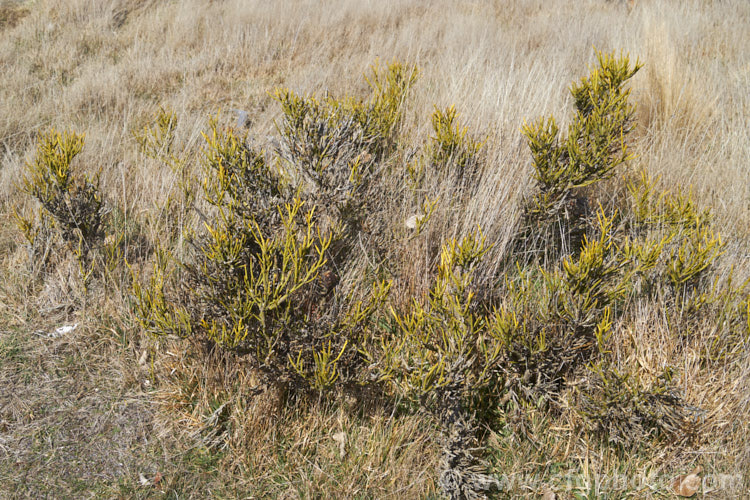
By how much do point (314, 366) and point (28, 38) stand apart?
6.76 m

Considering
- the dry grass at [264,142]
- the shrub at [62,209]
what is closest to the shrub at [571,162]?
the dry grass at [264,142]

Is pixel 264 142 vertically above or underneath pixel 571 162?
underneath

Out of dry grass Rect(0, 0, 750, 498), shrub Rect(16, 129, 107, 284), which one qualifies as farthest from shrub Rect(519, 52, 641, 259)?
shrub Rect(16, 129, 107, 284)

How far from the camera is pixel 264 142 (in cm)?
398

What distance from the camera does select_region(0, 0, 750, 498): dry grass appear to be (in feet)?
7.02

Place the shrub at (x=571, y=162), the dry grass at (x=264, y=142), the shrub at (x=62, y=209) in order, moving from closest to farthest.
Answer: the dry grass at (x=264, y=142)
the shrub at (x=571, y=162)
the shrub at (x=62, y=209)

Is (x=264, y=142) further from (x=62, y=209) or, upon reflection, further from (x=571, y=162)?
(x=571, y=162)

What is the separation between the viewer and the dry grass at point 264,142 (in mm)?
2141

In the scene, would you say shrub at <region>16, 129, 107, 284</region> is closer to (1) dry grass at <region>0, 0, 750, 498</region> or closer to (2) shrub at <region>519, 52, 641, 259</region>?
(1) dry grass at <region>0, 0, 750, 498</region>

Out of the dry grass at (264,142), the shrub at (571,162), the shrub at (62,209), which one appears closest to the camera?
the dry grass at (264,142)

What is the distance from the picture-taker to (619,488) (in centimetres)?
209

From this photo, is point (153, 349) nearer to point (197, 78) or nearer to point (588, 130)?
point (588, 130)

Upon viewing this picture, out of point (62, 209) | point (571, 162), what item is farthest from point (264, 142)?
point (571, 162)

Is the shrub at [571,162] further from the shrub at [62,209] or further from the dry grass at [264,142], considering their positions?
the shrub at [62,209]
